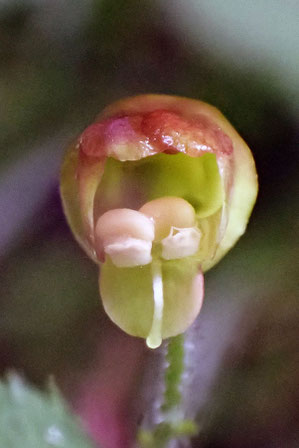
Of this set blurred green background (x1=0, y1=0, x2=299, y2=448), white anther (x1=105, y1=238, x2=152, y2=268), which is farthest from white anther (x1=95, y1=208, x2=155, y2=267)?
blurred green background (x1=0, y1=0, x2=299, y2=448)

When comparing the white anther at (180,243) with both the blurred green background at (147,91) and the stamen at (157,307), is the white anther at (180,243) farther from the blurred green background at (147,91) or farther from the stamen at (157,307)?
the blurred green background at (147,91)

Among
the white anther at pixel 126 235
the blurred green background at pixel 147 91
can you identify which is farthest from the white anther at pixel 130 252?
the blurred green background at pixel 147 91

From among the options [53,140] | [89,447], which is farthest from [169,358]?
[53,140]

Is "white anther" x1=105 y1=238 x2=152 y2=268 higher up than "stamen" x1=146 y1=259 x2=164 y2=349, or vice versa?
"white anther" x1=105 y1=238 x2=152 y2=268

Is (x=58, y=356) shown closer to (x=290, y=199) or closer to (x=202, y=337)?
(x=202, y=337)

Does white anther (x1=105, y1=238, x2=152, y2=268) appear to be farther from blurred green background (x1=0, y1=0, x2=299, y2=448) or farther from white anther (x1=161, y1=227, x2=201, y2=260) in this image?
blurred green background (x1=0, y1=0, x2=299, y2=448)

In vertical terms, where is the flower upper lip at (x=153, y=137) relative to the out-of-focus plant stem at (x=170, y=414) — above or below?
above
